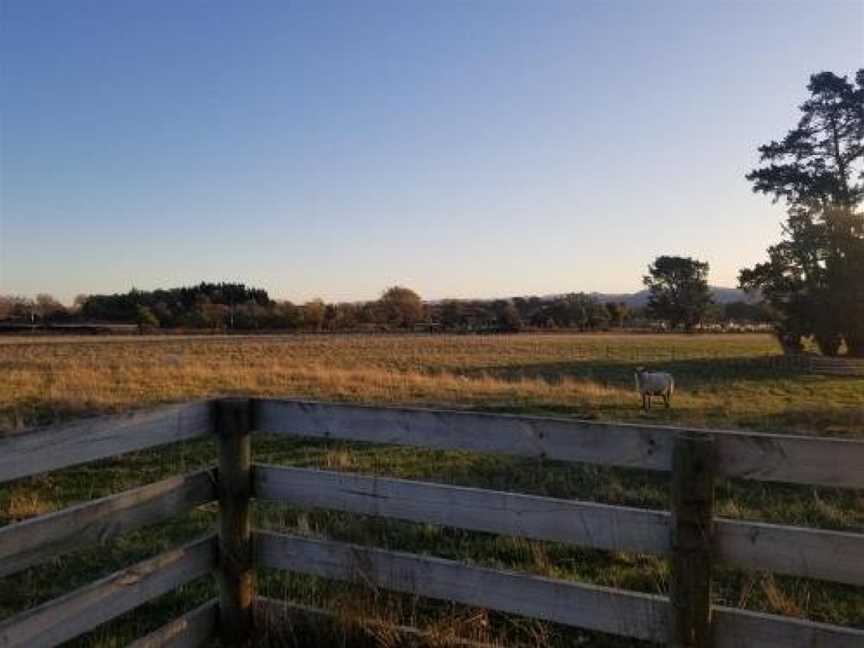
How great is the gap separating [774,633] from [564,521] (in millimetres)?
1019

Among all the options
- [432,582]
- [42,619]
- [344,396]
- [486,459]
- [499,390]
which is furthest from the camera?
[499,390]

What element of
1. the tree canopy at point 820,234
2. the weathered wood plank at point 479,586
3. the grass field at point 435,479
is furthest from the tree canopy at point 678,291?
the weathered wood plank at point 479,586

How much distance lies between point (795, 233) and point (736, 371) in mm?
8938

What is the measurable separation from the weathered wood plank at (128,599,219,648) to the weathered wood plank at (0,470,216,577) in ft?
1.95

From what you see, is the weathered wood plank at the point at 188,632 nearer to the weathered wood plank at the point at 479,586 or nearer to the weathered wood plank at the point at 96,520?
the weathered wood plank at the point at 479,586

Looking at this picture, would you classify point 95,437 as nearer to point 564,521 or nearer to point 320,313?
point 564,521

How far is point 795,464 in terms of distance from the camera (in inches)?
142

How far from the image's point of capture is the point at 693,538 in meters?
3.69

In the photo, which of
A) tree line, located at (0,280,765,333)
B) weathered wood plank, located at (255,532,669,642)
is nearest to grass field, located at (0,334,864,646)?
weathered wood plank, located at (255,532,669,642)

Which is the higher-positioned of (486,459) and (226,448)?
(226,448)

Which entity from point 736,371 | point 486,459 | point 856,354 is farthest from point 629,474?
point 856,354

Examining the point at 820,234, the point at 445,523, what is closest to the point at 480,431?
the point at 445,523

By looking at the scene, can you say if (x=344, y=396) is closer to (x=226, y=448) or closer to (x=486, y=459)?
(x=486, y=459)

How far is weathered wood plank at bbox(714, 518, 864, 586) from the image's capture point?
140 inches
